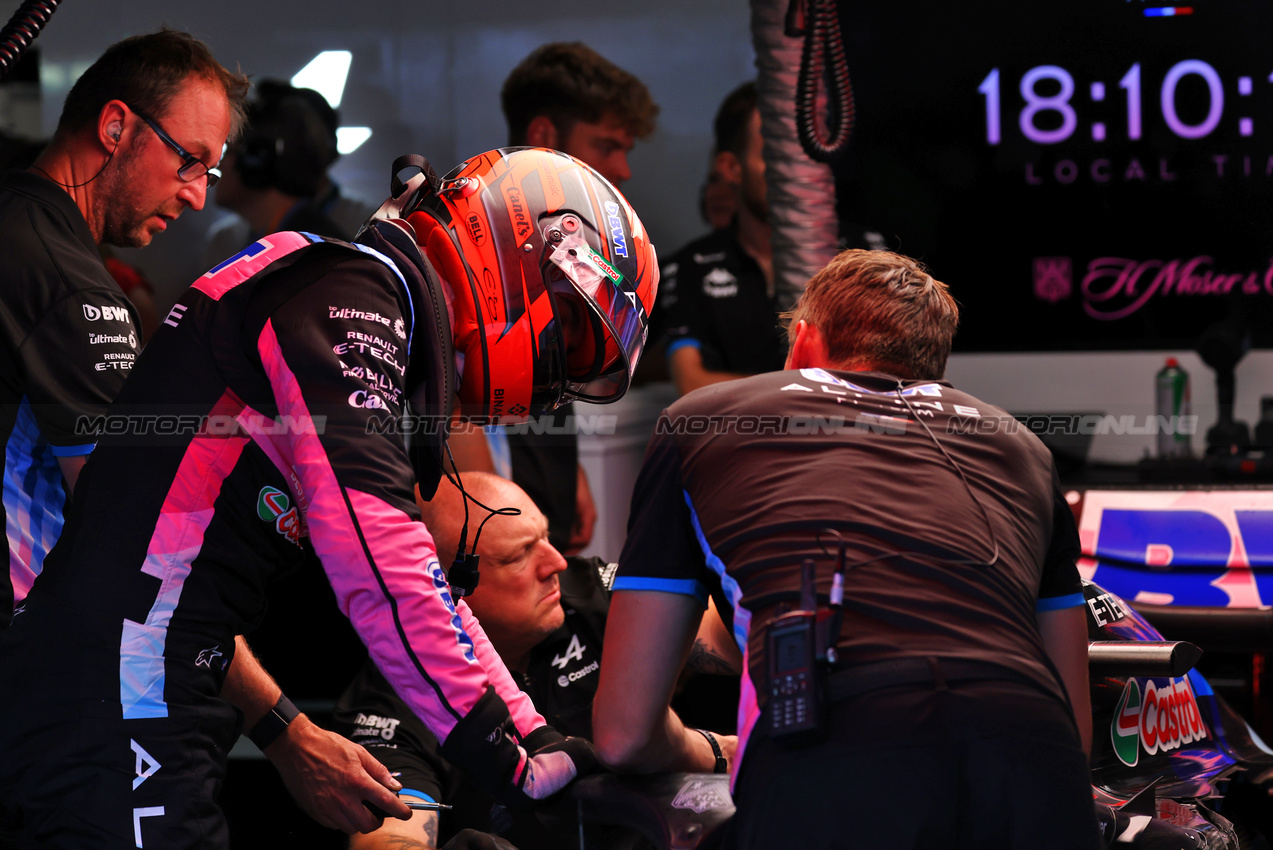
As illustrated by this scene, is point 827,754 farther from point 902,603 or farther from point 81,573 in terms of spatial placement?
point 81,573

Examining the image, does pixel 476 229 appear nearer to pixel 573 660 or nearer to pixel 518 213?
pixel 518 213

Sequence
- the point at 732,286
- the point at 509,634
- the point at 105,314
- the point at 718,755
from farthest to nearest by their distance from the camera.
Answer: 1. the point at 732,286
2. the point at 509,634
3. the point at 105,314
4. the point at 718,755

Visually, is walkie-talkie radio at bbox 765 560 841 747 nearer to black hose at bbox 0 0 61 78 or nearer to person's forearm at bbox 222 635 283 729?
person's forearm at bbox 222 635 283 729

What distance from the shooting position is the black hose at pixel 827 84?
11.8 feet

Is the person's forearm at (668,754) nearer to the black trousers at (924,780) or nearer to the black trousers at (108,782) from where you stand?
the black trousers at (924,780)

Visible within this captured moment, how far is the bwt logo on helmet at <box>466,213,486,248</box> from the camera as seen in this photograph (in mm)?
1433

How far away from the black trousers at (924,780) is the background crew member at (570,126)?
91.7 inches

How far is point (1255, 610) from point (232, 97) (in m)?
2.49

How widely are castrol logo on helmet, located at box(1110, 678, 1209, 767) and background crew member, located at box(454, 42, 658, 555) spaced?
1.83 metres

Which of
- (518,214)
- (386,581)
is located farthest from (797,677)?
(518,214)

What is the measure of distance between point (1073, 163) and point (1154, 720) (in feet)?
7.13

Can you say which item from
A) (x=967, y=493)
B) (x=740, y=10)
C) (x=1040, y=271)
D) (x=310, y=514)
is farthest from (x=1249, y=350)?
(x=310, y=514)

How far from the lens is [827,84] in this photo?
3.64 m

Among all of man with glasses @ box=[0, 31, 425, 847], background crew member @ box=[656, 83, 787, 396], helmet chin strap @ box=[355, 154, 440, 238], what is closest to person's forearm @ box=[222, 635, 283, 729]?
man with glasses @ box=[0, 31, 425, 847]
